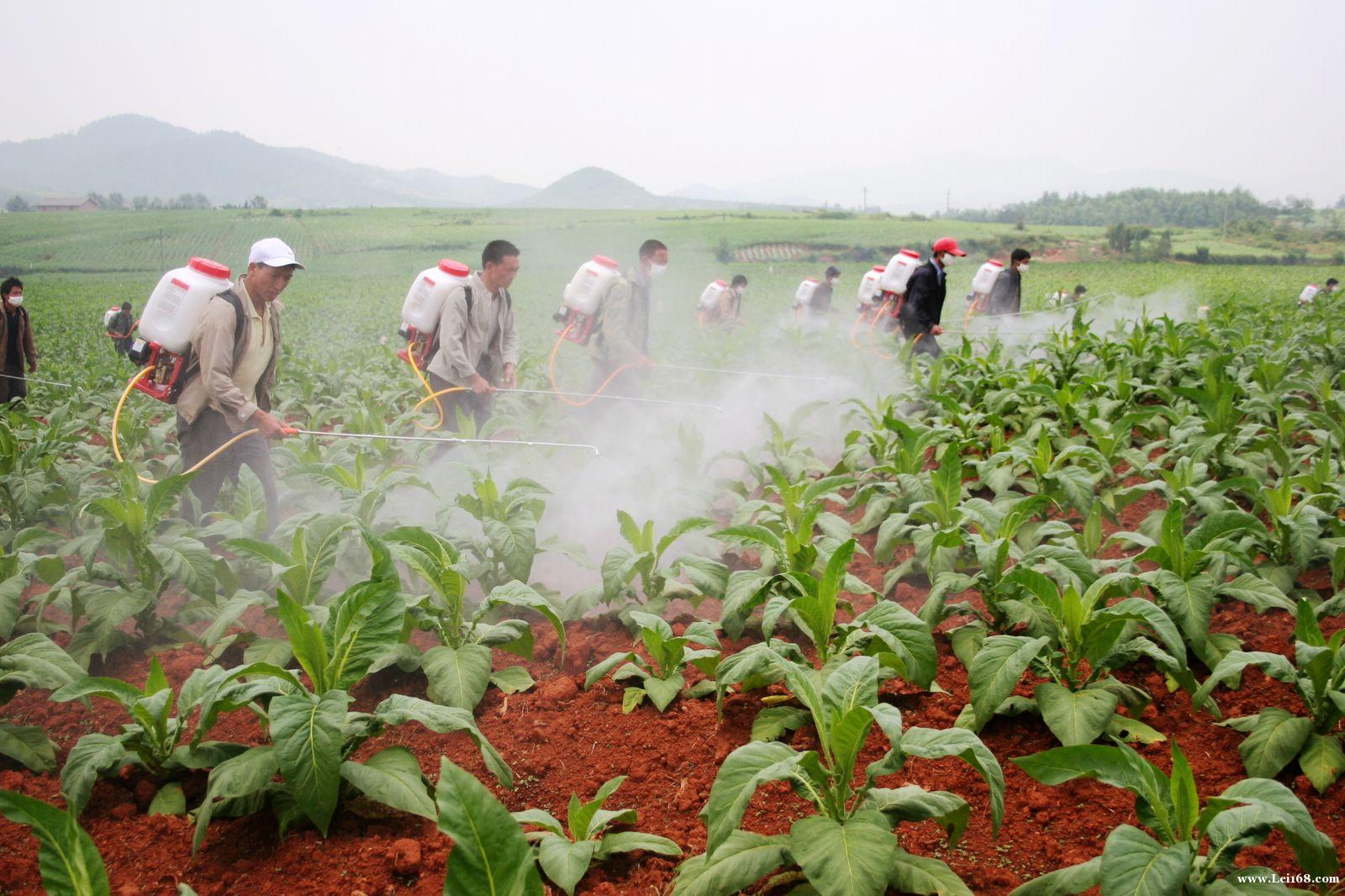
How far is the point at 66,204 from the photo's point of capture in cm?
1270

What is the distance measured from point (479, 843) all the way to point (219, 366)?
3.99 meters

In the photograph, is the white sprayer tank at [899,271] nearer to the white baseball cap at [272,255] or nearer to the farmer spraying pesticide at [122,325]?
the white baseball cap at [272,255]

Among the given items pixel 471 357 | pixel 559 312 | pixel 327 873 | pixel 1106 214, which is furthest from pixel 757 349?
pixel 1106 214

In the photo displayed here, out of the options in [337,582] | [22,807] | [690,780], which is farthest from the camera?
[337,582]

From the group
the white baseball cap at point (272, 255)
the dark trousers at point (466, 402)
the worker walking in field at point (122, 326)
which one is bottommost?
the dark trousers at point (466, 402)

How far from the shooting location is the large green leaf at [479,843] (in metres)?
1.25

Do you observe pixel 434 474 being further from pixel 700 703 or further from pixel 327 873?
pixel 327 873

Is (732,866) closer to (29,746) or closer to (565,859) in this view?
(565,859)

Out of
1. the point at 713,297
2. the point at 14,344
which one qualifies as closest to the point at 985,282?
the point at 713,297

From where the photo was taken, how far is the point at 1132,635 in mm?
2561

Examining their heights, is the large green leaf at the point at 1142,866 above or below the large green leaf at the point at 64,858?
below

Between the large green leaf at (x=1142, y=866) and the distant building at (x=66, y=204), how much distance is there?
14.6 metres

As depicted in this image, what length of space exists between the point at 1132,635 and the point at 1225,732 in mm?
339

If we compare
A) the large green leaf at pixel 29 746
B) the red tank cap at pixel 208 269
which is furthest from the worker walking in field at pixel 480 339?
the large green leaf at pixel 29 746
